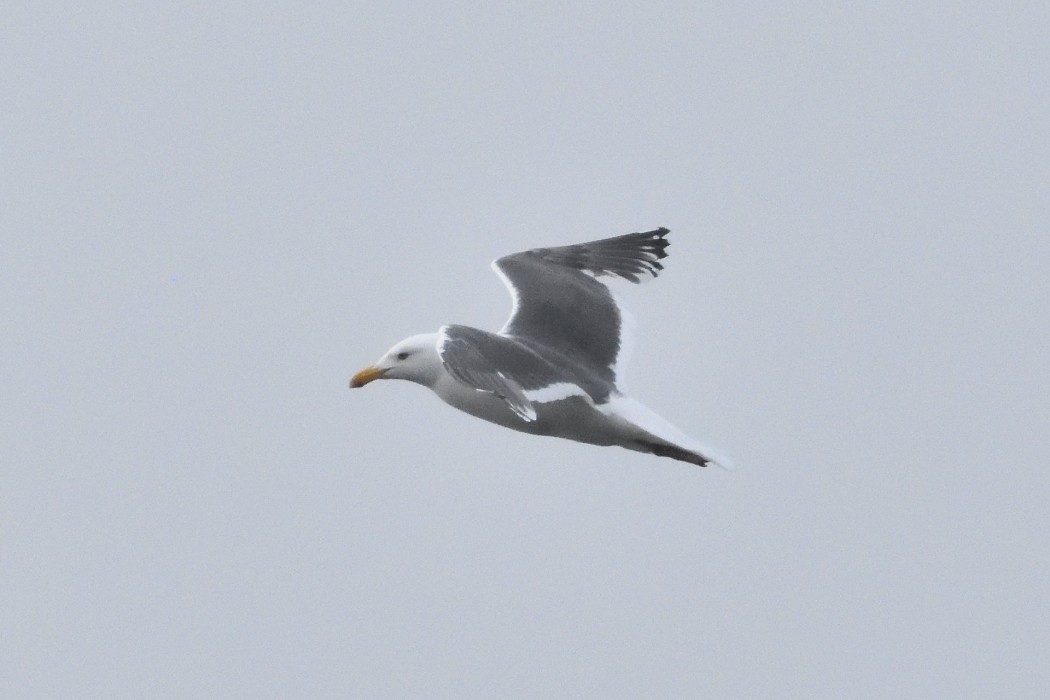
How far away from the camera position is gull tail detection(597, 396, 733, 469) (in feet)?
36.4

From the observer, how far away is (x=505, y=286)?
41.6 ft

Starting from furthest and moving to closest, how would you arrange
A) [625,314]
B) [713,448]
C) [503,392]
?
[625,314], [713,448], [503,392]

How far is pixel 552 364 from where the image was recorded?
1119 centimetres

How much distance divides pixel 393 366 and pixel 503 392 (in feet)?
5.64

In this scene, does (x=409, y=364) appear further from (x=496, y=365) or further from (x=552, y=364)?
(x=496, y=365)

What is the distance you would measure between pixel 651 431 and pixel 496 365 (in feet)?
3.92

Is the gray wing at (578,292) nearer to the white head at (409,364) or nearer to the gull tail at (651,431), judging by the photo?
the gull tail at (651,431)

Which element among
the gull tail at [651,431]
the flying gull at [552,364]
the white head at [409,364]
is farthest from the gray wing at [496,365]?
the white head at [409,364]

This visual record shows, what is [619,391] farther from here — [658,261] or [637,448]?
[658,261]

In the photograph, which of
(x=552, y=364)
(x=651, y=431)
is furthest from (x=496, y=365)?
(x=651, y=431)

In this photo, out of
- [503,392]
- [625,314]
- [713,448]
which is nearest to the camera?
[503,392]

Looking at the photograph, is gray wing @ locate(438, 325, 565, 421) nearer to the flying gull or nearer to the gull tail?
the flying gull

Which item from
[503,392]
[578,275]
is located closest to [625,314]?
[578,275]

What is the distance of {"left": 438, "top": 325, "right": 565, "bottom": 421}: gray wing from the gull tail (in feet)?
1.61
